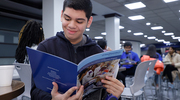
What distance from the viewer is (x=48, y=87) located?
2.27ft

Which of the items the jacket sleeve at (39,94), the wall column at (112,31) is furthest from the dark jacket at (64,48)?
the wall column at (112,31)

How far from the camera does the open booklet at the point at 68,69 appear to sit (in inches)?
22.5

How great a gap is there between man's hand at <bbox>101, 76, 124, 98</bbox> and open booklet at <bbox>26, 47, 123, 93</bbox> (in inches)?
1.1

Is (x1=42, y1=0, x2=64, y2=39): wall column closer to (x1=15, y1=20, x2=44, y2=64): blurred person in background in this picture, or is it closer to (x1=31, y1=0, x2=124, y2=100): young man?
(x1=15, y1=20, x2=44, y2=64): blurred person in background

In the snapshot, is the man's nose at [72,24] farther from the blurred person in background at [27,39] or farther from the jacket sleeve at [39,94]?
the blurred person in background at [27,39]

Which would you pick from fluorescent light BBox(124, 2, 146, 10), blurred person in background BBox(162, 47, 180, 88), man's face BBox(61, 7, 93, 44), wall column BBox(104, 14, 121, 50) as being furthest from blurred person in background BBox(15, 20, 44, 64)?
wall column BBox(104, 14, 121, 50)

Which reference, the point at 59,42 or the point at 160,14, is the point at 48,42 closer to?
the point at 59,42

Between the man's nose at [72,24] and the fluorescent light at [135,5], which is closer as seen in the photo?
the man's nose at [72,24]

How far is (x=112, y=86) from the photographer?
0.76m

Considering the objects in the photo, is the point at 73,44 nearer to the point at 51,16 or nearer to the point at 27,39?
the point at 27,39

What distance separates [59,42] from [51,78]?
0.35 meters

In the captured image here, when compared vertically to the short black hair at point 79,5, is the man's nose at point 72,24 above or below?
below

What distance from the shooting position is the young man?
2.40ft

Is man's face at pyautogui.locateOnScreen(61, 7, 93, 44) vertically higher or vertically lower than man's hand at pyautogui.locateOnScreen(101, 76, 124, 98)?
higher
